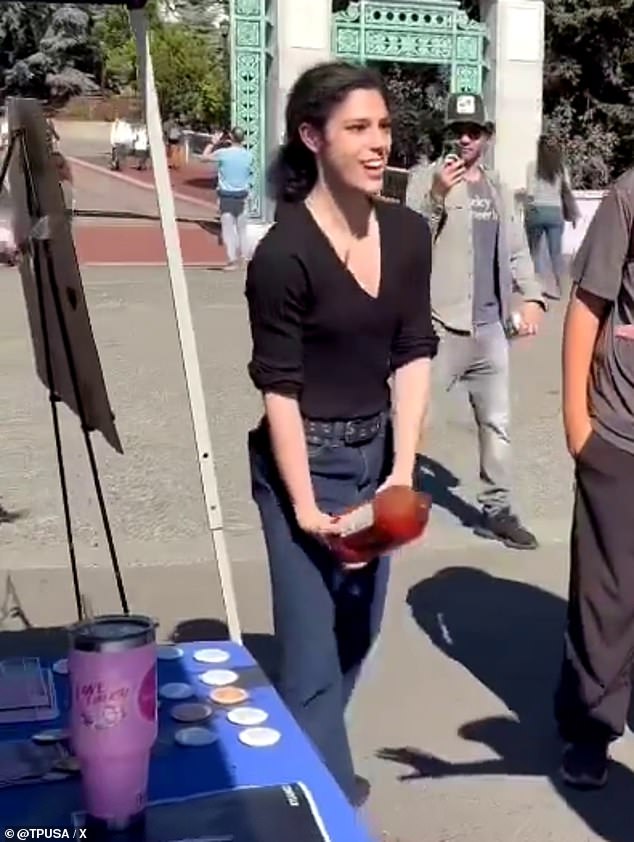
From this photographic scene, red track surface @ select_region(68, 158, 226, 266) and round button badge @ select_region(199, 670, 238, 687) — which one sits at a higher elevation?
round button badge @ select_region(199, 670, 238, 687)

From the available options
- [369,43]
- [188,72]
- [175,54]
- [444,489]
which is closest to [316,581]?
[444,489]

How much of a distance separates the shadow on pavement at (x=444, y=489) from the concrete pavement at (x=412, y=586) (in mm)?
22

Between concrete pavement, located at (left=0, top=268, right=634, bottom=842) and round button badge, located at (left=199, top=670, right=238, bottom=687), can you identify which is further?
concrete pavement, located at (left=0, top=268, right=634, bottom=842)

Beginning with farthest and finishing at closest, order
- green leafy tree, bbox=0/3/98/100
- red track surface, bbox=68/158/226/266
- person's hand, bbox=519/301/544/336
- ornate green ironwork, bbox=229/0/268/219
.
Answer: green leafy tree, bbox=0/3/98/100 → red track surface, bbox=68/158/226/266 → ornate green ironwork, bbox=229/0/268/219 → person's hand, bbox=519/301/544/336

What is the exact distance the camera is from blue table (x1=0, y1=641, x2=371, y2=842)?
2.11 meters

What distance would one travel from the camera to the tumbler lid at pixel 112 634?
1.94 metres

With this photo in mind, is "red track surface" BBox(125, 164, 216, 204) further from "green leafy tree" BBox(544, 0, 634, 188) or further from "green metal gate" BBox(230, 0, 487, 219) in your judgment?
"green metal gate" BBox(230, 0, 487, 219)

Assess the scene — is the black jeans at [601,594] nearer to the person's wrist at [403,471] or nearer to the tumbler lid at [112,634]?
the person's wrist at [403,471]

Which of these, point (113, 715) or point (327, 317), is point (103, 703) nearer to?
point (113, 715)

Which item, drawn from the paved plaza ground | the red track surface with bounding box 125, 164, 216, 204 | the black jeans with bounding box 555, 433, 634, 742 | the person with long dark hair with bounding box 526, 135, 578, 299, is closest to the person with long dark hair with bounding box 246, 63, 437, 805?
the black jeans with bounding box 555, 433, 634, 742

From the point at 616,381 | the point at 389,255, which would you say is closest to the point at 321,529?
the point at 389,255

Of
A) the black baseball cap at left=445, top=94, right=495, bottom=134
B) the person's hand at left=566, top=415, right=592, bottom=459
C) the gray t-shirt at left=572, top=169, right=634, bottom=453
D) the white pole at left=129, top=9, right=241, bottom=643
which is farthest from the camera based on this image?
the black baseball cap at left=445, top=94, right=495, bottom=134

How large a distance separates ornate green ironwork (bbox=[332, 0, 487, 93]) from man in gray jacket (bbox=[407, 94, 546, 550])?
12.6 m

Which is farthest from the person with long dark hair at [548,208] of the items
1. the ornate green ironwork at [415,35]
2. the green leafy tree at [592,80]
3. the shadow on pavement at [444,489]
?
the green leafy tree at [592,80]
